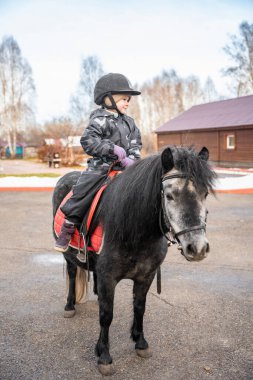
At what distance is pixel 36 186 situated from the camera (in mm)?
14883

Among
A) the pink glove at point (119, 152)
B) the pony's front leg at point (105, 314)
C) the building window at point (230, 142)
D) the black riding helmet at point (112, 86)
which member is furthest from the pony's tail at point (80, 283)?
the building window at point (230, 142)

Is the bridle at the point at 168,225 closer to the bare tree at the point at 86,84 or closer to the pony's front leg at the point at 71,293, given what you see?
the pony's front leg at the point at 71,293

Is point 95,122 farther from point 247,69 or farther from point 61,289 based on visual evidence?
point 247,69

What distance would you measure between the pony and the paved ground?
246mm

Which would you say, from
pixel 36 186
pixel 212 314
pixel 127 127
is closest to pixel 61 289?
pixel 212 314

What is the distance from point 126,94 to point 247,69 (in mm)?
44911

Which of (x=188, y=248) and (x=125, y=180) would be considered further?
(x=125, y=180)

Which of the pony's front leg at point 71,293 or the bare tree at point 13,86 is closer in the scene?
the pony's front leg at point 71,293

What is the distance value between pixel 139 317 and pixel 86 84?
50.4 m

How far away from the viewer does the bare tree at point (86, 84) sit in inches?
2000

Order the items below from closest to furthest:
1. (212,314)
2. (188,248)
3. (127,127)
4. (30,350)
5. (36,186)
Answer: (188,248), (30,350), (127,127), (212,314), (36,186)

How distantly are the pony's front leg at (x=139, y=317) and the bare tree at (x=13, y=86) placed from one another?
49238mm

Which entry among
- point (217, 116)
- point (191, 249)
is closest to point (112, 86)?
point (191, 249)

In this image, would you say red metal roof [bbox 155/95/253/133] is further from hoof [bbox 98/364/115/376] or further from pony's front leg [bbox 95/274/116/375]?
hoof [bbox 98/364/115/376]
